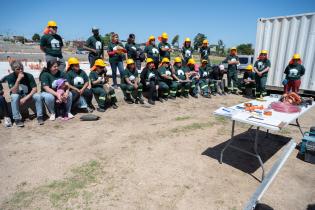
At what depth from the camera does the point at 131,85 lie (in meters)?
7.00

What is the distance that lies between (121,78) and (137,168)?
4.33m

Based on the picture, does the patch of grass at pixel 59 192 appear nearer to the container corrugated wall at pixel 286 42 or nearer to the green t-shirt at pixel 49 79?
the green t-shirt at pixel 49 79

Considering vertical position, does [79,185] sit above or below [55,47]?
below

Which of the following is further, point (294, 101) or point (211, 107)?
point (211, 107)

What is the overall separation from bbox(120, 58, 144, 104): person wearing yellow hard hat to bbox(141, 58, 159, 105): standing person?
1.19 feet

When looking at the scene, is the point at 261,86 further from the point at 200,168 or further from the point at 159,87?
the point at 200,168

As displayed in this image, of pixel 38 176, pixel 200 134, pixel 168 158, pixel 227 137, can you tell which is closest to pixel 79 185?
pixel 38 176

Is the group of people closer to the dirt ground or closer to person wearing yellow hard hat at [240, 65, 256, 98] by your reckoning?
person wearing yellow hard hat at [240, 65, 256, 98]

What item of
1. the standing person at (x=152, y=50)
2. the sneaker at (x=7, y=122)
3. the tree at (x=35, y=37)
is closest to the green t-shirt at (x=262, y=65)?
the standing person at (x=152, y=50)

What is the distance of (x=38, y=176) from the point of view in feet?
10.9

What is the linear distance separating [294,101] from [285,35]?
482 centimetres

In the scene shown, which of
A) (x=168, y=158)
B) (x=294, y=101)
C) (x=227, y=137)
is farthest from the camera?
(x=227, y=137)

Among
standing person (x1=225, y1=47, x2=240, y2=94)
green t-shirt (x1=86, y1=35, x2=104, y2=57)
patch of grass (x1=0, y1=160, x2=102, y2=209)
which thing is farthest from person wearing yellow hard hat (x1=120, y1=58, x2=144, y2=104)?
standing person (x1=225, y1=47, x2=240, y2=94)

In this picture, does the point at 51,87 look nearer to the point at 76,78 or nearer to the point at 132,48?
the point at 76,78
